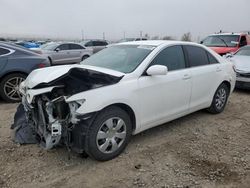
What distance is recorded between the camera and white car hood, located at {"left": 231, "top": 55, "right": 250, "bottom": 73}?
7.57 meters

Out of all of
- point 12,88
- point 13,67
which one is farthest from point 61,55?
point 12,88

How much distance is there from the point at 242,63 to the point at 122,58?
17.3 feet

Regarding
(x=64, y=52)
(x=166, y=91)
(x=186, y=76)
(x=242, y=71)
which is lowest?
(x=64, y=52)

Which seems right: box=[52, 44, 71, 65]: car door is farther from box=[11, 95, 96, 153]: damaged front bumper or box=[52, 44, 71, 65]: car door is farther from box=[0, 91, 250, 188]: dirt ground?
box=[11, 95, 96, 153]: damaged front bumper

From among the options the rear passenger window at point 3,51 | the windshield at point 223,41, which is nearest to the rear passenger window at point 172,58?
the rear passenger window at point 3,51

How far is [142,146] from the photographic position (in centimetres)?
398

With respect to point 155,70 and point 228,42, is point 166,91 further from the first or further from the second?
point 228,42

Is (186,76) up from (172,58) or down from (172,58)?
down

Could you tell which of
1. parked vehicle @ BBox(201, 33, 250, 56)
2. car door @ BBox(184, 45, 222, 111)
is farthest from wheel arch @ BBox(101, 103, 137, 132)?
parked vehicle @ BBox(201, 33, 250, 56)

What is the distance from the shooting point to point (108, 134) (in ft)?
11.2

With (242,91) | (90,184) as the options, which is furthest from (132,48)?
(242,91)

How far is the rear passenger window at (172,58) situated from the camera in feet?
13.5

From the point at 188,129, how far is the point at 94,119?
2133 millimetres

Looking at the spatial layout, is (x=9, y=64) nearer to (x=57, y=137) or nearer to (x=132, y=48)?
(x=132, y=48)
